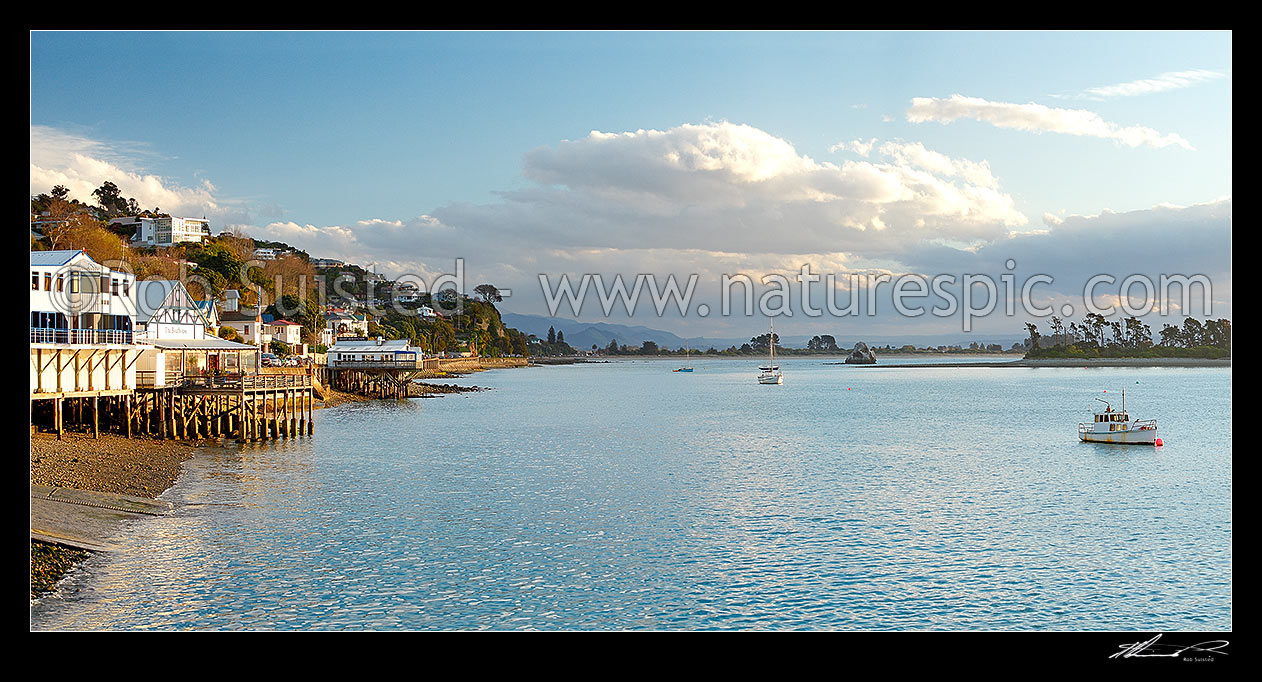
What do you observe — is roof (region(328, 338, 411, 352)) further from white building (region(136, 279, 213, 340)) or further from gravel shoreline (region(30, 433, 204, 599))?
gravel shoreline (region(30, 433, 204, 599))

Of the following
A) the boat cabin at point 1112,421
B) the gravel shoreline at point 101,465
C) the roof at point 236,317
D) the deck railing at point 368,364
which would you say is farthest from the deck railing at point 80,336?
the boat cabin at point 1112,421

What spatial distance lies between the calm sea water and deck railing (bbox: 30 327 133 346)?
18.8ft

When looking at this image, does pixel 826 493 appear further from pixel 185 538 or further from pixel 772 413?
pixel 772 413

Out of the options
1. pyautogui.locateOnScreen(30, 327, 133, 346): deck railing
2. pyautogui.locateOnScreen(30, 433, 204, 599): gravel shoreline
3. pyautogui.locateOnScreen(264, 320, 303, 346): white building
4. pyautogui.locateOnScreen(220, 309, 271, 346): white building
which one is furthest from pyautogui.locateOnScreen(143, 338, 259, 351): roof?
pyautogui.locateOnScreen(264, 320, 303, 346): white building

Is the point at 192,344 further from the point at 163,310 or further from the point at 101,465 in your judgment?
the point at 101,465

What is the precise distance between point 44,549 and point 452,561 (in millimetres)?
7165

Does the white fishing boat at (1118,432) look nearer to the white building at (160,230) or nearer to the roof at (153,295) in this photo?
the roof at (153,295)

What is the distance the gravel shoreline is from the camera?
20.2m

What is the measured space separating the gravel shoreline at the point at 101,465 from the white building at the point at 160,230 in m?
82.8

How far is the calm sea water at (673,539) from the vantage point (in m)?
14.7

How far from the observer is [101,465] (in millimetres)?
25078

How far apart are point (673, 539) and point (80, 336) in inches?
886
